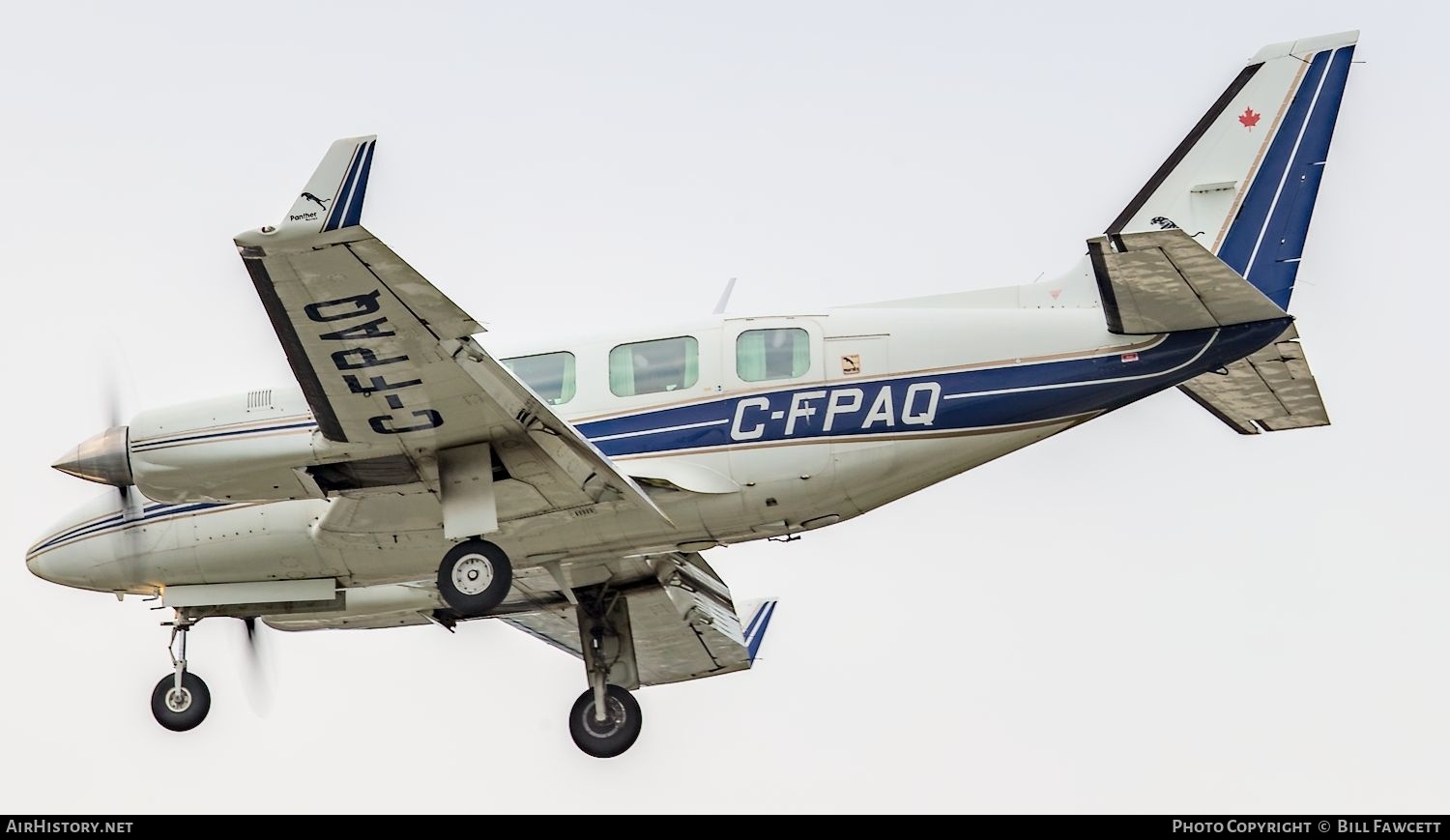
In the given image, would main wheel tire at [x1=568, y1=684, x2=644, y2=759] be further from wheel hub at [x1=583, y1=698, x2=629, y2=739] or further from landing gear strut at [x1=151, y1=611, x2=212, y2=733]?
landing gear strut at [x1=151, y1=611, x2=212, y2=733]

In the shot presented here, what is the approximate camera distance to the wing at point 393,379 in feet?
53.0

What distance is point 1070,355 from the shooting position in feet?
63.5

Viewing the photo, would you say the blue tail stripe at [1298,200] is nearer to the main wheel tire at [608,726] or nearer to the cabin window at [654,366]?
the cabin window at [654,366]

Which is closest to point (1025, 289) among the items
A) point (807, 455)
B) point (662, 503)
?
point (807, 455)

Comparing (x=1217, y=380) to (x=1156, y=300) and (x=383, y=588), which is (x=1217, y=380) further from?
(x=383, y=588)

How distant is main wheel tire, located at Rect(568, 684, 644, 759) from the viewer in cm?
2308

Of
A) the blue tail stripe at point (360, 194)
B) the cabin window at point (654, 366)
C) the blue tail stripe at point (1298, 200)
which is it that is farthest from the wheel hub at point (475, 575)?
the blue tail stripe at point (1298, 200)

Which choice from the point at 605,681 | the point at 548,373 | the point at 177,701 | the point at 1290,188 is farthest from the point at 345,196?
the point at 1290,188

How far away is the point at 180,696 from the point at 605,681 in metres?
5.21

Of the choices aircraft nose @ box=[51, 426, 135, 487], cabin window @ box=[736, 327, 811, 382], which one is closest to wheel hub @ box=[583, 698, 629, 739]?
cabin window @ box=[736, 327, 811, 382]

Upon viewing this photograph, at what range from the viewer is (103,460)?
1984cm

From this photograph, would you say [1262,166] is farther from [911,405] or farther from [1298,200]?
[911,405]

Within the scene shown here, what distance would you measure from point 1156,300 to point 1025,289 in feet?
6.87

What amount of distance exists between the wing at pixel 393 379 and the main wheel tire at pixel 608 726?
4132mm
